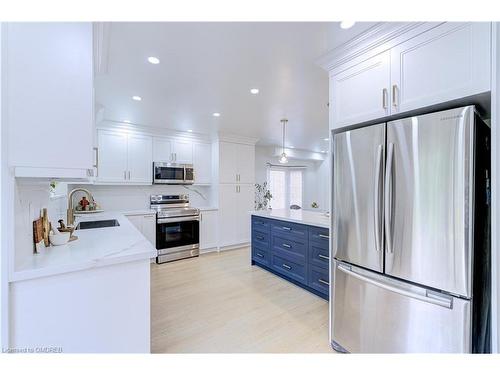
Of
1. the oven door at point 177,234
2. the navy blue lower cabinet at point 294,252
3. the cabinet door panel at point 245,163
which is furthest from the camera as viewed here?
the cabinet door panel at point 245,163

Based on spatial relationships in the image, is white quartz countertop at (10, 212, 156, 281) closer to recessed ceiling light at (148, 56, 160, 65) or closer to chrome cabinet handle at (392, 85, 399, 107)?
recessed ceiling light at (148, 56, 160, 65)

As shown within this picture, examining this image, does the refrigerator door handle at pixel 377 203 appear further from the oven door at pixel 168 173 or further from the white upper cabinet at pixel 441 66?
the oven door at pixel 168 173

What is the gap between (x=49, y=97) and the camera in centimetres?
106

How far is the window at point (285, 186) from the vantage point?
6539 millimetres

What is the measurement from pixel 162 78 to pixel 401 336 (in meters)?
2.81

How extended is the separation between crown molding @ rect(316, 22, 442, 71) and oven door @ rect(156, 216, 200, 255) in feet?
11.0

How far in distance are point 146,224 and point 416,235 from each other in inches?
146

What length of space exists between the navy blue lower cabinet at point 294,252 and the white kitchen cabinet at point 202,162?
1.64 m

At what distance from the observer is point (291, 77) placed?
7.14 feet

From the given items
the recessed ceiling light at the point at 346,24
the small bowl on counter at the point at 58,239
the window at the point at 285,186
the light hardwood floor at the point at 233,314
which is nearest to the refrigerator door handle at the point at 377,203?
the recessed ceiling light at the point at 346,24

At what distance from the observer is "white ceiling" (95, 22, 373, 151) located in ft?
5.00

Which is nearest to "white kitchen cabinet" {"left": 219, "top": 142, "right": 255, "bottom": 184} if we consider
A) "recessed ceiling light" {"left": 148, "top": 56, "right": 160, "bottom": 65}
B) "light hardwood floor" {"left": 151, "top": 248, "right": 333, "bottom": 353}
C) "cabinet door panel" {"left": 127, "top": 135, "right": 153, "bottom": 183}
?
"cabinet door panel" {"left": 127, "top": 135, "right": 153, "bottom": 183}
